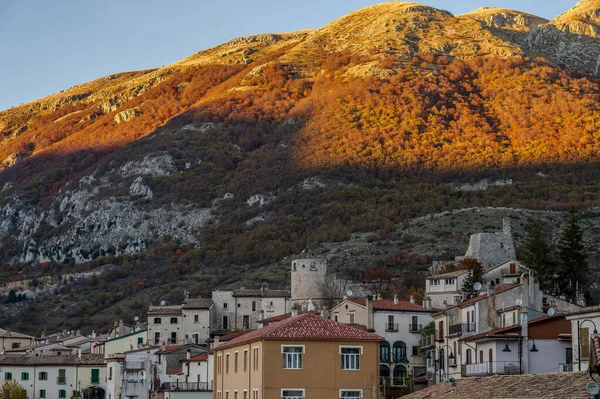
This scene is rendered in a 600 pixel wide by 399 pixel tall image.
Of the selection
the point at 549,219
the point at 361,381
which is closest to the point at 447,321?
the point at 361,381

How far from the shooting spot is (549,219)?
170000 millimetres

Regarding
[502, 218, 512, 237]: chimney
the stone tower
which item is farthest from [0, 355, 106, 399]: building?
[502, 218, 512, 237]: chimney

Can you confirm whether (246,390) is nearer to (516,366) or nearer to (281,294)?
(516,366)

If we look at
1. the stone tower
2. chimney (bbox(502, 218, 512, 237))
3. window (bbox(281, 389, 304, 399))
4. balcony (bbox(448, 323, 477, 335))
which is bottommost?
window (bbox(281, 389, 304, 399))

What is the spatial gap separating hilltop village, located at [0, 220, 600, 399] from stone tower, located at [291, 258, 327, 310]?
0.49 feet

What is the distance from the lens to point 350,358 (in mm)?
54844

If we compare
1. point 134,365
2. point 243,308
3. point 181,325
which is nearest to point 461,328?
point 134,365

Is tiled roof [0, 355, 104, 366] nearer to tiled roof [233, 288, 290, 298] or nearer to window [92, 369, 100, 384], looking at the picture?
window [92, 369, 100, 384]

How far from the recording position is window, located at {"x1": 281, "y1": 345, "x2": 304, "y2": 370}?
53.8 m

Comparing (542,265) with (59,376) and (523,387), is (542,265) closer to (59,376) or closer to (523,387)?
(59,376)

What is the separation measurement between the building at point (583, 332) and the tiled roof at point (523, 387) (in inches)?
125

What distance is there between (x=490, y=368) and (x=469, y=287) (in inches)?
1686

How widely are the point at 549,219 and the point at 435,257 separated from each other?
24886mm

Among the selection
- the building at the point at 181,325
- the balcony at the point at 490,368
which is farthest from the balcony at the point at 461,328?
the building at the point at 181,325
